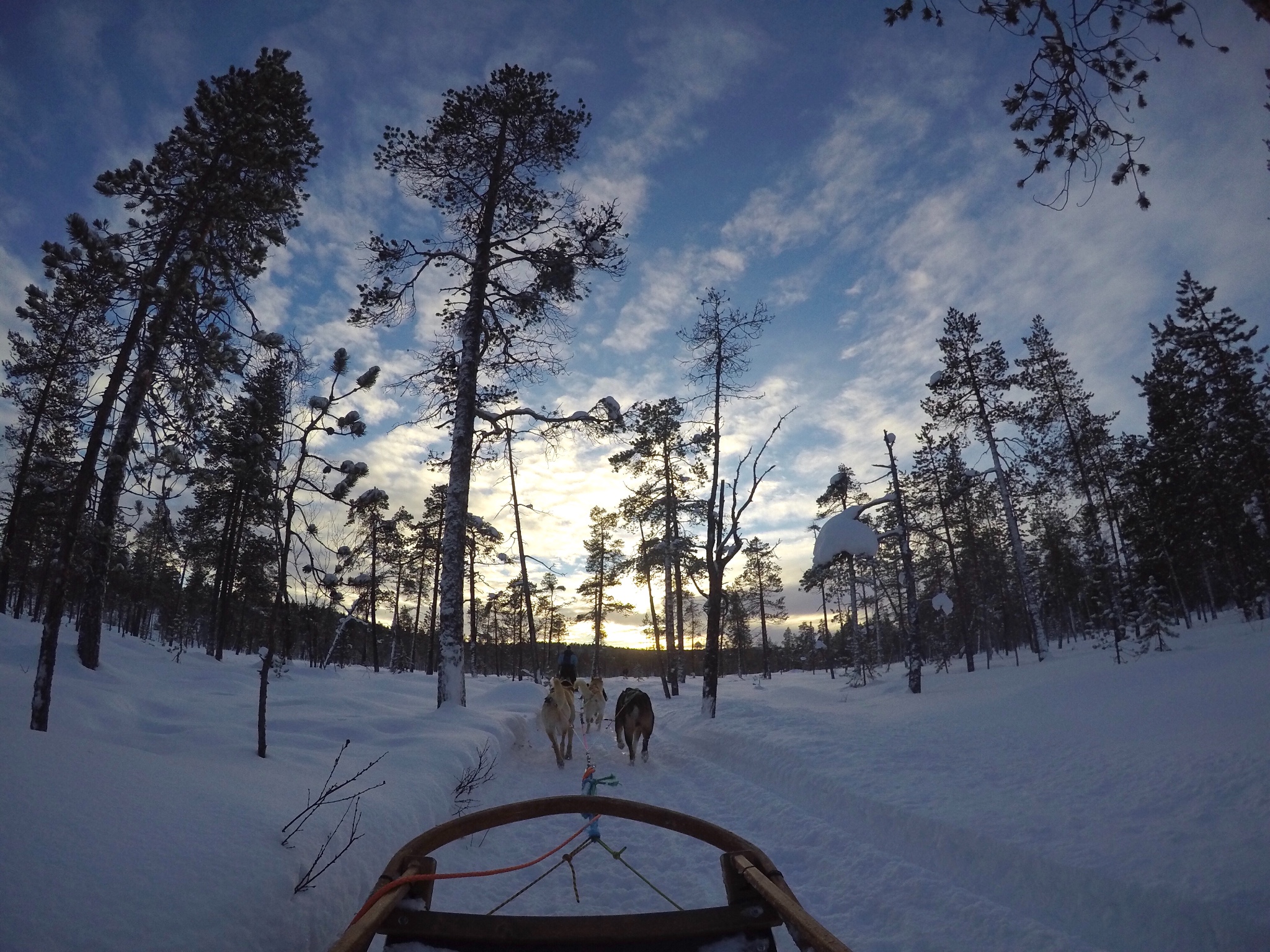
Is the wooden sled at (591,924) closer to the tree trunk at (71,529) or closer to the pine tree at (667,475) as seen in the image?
the tree trunk at (71,529)

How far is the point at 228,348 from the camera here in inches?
250

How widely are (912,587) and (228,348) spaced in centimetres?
1865

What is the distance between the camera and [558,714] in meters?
9.44

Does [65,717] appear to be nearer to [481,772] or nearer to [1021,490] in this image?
[481,772]

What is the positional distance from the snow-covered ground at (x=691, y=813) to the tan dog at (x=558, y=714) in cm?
52

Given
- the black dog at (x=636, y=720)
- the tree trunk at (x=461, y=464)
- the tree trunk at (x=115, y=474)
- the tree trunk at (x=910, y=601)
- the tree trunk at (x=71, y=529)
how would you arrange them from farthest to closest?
the tree trunk at (x=910, y=601) → the tree trunk at (x=461, y=464) → the black dog at (x=636, y=720) → the tree trunk at (x=115, y=474) → the tree trunk at (x=71, y=529)

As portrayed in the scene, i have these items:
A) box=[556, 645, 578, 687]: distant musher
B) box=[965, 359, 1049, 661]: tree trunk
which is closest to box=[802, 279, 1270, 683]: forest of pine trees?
box=[965, 359, 1049, 661]: tree trunk

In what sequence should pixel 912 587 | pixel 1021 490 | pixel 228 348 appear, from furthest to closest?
pixel 1021 490 → pixel 912 587 → pixel 228 348

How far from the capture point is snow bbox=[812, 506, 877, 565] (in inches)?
519

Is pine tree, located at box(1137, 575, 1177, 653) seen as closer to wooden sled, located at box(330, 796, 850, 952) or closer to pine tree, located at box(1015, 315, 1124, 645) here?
pine tree, located at box(1015, 315, 1124, 645)

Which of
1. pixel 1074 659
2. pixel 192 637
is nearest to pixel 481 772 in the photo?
pixel 1074 659

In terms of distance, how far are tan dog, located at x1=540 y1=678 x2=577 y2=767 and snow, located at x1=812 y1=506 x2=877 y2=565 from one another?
22.7 feet

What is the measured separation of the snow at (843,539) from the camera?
43.2 feet

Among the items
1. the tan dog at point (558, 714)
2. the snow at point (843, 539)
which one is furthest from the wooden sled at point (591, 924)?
the snow at point (843, 539)
